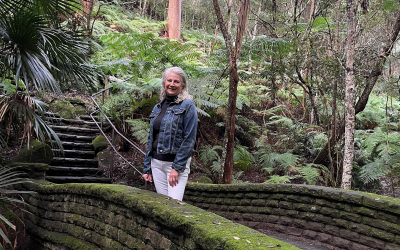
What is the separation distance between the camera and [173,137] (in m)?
2.92

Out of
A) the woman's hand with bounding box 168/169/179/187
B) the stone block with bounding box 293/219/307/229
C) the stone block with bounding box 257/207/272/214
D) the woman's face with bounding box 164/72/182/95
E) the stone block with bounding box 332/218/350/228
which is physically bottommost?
the stone block with bounding box 293/219/307/229

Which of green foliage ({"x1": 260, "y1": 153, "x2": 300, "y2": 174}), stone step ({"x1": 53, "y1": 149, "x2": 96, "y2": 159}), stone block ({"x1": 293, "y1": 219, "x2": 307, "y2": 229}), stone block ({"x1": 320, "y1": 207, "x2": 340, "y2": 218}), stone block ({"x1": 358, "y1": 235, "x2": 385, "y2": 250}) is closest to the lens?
stone block ({"x1": 358, "y1": 235, "x2": 385, "y2": 250})

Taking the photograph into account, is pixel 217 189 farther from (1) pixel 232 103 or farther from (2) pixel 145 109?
(2) pixel 145 109

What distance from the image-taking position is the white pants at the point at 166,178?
2.95 m

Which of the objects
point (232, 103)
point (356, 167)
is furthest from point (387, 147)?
point (232, 103)

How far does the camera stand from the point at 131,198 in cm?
314

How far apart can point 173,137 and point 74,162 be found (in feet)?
16.8

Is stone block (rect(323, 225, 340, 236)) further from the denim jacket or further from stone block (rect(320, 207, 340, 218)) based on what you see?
the denim jacket

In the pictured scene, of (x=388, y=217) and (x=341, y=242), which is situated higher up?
(x=388, y=217)

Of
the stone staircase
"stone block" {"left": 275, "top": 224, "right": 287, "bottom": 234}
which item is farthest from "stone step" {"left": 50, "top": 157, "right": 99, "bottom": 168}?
"stone block" {"left": 275, "top": 224, "right": 287, "bottom": 234}

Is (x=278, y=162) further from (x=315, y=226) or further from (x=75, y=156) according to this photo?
(x=75, y=156)

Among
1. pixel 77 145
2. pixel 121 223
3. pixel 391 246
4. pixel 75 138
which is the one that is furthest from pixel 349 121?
pixel 75 138

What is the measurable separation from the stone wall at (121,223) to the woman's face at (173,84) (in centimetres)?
102

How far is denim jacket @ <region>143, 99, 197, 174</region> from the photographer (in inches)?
112
